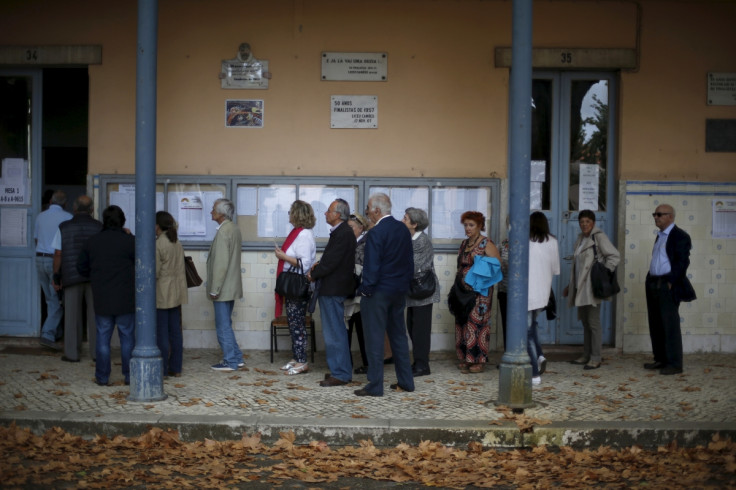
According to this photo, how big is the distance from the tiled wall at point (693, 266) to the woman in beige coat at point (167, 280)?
17.3ft

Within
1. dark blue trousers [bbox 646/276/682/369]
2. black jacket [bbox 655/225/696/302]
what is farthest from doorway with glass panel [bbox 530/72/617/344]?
black jacket [bbox 655/225/696/302]

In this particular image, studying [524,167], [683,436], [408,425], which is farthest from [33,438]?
[683,436]

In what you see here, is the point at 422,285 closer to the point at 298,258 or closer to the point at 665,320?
the point at 298,258

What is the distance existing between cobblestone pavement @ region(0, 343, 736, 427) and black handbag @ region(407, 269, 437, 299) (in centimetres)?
88

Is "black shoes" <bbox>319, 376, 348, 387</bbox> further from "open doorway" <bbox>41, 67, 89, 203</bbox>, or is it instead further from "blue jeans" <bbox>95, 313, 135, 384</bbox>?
"open doorway" <bbox>41, 67, 89, 203</bbox>

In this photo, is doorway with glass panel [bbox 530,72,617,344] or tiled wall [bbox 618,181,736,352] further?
doorway with glass panel [bbox 530,72,617,344]

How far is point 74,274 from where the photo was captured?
31.0ft

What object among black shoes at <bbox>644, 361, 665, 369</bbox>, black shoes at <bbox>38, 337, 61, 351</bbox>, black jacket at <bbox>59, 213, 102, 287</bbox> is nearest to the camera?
black jacket at <bbox>59, 213, 102, 287</bbox>

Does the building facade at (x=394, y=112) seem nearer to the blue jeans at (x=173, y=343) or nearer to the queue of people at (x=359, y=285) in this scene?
the queue of people at (x=359, y=285)

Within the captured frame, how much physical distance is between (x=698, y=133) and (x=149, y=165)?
6.66 metres

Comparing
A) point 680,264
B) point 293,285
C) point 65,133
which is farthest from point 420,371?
point 65,133

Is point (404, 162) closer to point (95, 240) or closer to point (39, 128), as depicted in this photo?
point (95, 240)

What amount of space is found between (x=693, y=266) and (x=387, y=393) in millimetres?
Answer: 4591

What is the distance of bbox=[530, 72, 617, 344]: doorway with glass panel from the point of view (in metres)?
10.8
